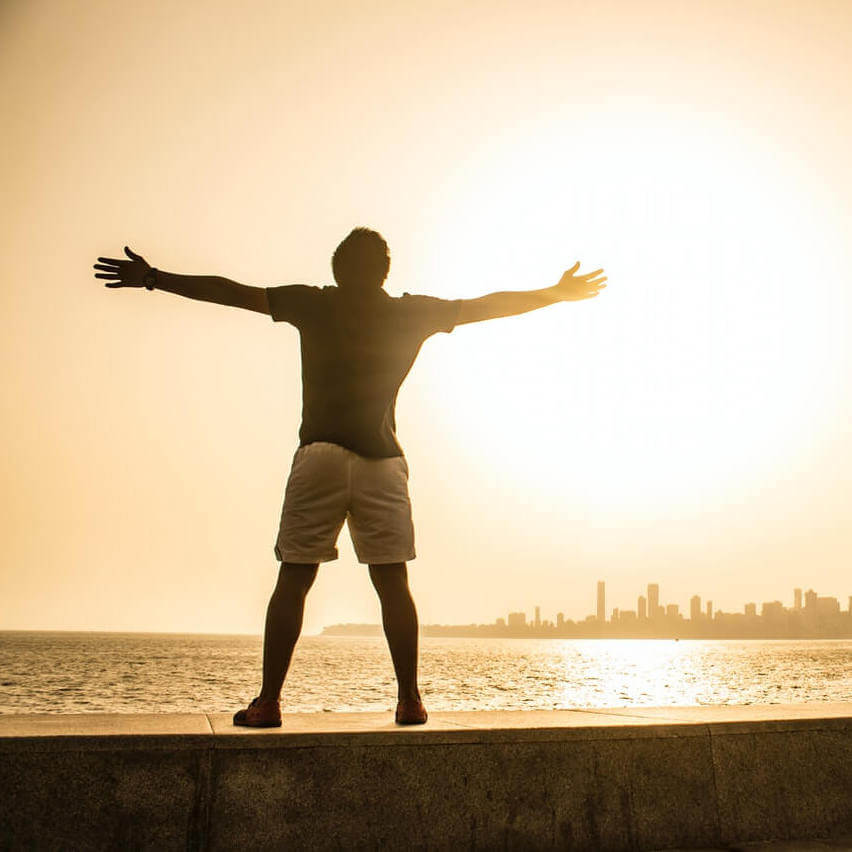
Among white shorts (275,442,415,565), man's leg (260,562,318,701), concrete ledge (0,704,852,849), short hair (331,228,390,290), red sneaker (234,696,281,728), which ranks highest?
short hair (331,228,390,290)

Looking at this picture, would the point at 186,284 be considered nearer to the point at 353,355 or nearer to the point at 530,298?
the point at 353,355

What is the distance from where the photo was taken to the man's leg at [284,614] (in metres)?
4.30

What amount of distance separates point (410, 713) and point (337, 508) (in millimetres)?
968

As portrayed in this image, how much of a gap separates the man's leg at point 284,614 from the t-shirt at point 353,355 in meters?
0.61

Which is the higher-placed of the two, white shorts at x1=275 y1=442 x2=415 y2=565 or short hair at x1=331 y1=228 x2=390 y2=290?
short hair at x1=331 y1=228 x2=390 y2=290

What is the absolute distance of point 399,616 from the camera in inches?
176

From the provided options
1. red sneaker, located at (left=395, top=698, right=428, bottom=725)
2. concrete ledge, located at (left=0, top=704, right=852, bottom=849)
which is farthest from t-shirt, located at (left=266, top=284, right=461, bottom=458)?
concrete ledge, located at (left=0, top=704, right=852, bottom=849)

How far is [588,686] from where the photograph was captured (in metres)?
89.6

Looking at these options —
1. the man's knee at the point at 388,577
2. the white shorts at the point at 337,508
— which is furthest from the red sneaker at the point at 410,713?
the white shorts at the point at 337,508

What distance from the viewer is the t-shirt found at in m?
4.45

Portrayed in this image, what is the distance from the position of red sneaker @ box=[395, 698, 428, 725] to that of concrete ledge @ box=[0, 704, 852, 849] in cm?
12

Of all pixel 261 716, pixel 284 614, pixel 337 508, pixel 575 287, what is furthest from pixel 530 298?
pixel 261 716

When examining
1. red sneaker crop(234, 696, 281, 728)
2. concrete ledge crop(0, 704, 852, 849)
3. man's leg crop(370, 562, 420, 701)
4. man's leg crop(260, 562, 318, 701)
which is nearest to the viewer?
concrete ledge crop(0, 704, 852, 849)

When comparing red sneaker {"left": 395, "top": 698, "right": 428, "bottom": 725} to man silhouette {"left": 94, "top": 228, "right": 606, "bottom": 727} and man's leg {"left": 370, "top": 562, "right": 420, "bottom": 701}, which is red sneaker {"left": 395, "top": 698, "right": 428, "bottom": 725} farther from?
man's leg {"left": 370, "top": 562, "right": 420, "bottom": 701}
